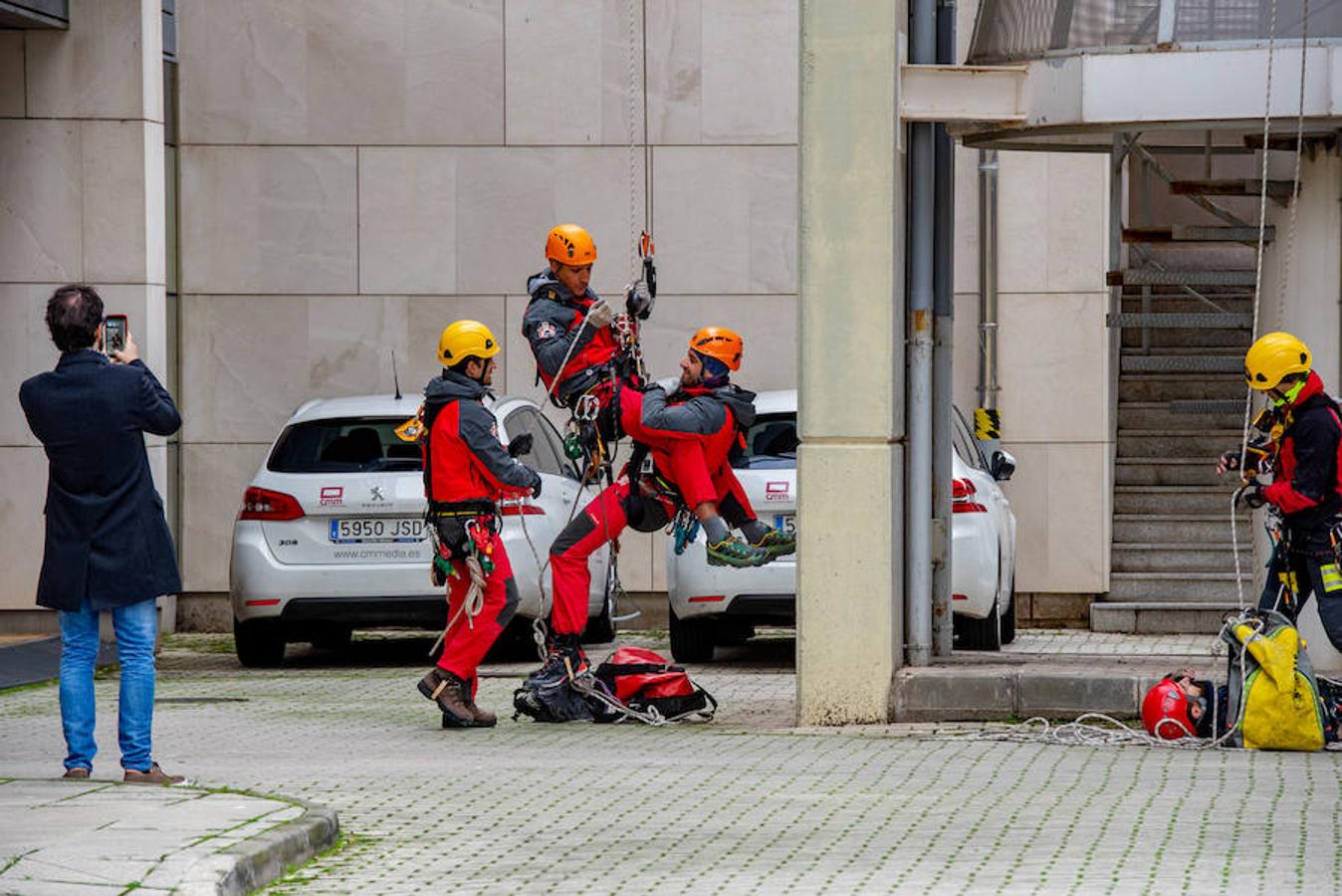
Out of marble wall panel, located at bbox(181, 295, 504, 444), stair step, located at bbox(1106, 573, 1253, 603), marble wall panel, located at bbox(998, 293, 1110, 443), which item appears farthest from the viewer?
marble wall panel, located at bbox(181, 295, 504, 444)

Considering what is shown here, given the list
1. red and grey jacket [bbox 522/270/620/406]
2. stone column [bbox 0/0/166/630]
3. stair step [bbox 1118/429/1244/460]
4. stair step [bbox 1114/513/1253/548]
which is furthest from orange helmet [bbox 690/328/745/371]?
stair step [bbox 1118/429/1244/460]

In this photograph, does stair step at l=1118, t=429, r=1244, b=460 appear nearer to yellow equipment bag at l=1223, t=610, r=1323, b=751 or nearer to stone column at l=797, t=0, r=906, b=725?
stone column at l=797, t=0, r=906, b=725

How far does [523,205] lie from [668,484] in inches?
284

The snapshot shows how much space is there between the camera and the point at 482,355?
486 inches

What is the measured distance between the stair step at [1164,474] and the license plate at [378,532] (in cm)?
739

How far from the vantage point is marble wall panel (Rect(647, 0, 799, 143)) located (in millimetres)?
19391

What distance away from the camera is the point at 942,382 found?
1327 cm

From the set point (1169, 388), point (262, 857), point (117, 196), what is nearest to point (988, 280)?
point (1169, 388)

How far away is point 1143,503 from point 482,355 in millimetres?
9321

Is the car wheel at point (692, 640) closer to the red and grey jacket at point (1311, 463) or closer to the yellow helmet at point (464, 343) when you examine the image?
the yellow helmet at point (464, 343)

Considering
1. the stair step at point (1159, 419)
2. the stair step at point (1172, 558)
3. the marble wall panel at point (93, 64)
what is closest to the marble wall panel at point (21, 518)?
the marble wall panel at point (93, 64)

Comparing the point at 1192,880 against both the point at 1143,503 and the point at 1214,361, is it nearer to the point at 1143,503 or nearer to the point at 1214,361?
the point at 1214,361

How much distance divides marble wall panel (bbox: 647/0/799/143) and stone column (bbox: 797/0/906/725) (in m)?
7.21

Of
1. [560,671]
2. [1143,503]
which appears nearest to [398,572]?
[560,671]
